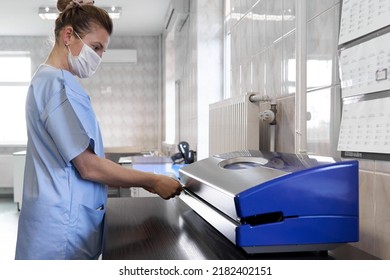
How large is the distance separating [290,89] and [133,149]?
5.12 m

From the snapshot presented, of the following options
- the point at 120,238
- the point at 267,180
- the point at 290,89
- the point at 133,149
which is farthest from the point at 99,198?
the point at 133,149

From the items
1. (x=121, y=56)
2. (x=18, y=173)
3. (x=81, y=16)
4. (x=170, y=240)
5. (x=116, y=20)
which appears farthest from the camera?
(x=121, y=56)

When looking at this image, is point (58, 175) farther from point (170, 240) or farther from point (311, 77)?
point (311, 77)

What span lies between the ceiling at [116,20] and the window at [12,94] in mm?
406

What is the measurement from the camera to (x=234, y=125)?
6.45 feet

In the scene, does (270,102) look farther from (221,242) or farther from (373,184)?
(221,242)

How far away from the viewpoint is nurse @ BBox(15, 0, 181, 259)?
100 cm

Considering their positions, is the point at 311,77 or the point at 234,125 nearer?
the point at 311,77

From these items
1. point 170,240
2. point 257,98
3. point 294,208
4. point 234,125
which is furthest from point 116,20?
point 294,208

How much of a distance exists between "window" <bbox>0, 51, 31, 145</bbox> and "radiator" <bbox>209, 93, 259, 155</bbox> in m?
4.83

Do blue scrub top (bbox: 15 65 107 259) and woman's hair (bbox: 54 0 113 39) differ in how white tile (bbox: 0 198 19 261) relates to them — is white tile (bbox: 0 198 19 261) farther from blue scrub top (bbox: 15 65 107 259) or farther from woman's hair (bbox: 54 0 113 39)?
woman's hair (bbox: 54 0 113 39)

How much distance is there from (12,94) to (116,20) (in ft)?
7.20
